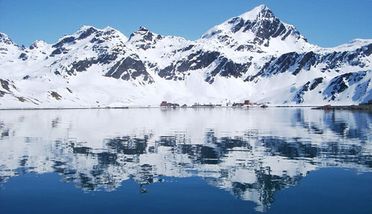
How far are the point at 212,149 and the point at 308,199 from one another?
32.2 m

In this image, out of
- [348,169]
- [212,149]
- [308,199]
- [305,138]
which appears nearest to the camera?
[308,199]

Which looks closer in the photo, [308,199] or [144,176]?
[308,199]

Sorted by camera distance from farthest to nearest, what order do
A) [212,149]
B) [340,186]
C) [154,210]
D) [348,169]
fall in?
[212,149], [348,169], [340,186], [154,210]

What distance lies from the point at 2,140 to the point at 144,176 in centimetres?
4278

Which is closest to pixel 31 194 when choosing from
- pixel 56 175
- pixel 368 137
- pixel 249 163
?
pixel 56 175

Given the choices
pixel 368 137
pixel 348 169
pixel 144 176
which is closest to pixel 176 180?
pixel 144 176

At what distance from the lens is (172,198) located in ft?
127

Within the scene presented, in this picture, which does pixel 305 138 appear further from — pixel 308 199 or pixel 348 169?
pixel 308 199

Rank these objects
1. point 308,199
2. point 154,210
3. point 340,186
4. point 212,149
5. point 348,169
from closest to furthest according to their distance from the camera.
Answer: point 154,210
point 308,199
point 340,186
point 348,169
point 212,149

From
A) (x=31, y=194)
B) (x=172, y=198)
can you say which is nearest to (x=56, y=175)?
(x=31, y=194)

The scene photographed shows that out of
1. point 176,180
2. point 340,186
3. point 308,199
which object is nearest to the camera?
point 308,199

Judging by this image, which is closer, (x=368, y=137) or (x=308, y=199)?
(x=308, y=199)

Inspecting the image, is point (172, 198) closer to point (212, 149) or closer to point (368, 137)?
point (212, 149)

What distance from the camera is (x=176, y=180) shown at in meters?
46.0
